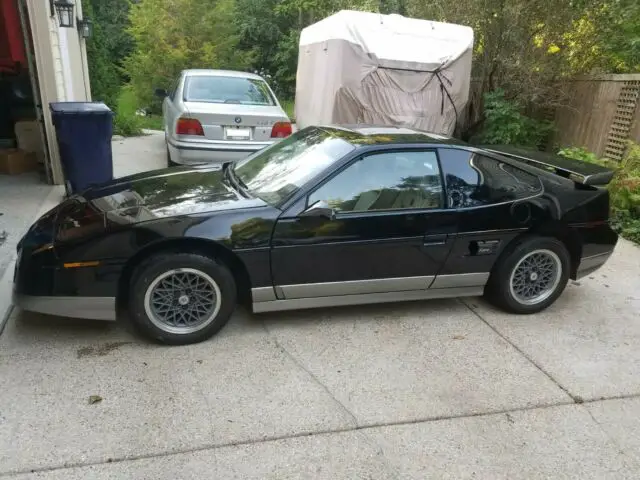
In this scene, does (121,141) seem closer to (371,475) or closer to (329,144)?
(329,144)

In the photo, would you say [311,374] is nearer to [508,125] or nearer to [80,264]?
[80,264]

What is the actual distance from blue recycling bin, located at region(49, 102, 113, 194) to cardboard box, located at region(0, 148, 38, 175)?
71.5 inches

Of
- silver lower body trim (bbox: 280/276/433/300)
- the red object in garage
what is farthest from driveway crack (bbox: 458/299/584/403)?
the red object in garage

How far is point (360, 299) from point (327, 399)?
0.93 meters

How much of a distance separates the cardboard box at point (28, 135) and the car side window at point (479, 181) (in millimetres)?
6305

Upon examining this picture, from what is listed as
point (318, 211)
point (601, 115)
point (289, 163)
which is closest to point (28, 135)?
point (289, 163)

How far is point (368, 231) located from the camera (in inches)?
142

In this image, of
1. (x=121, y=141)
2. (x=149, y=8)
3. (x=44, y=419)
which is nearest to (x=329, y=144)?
(x=44, y=419)

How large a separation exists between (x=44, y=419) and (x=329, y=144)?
8.45ft

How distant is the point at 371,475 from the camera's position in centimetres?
252

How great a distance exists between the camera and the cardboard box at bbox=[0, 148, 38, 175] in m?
7.45

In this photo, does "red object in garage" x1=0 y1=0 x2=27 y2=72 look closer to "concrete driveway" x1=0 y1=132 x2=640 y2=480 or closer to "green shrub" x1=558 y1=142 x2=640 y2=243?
"concrete driveway" x1=0 y1=132 x2=640 y2=480

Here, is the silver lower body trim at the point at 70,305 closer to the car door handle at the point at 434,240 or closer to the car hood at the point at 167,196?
the car hood at the point at 167,196

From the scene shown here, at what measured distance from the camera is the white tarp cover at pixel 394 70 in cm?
880
